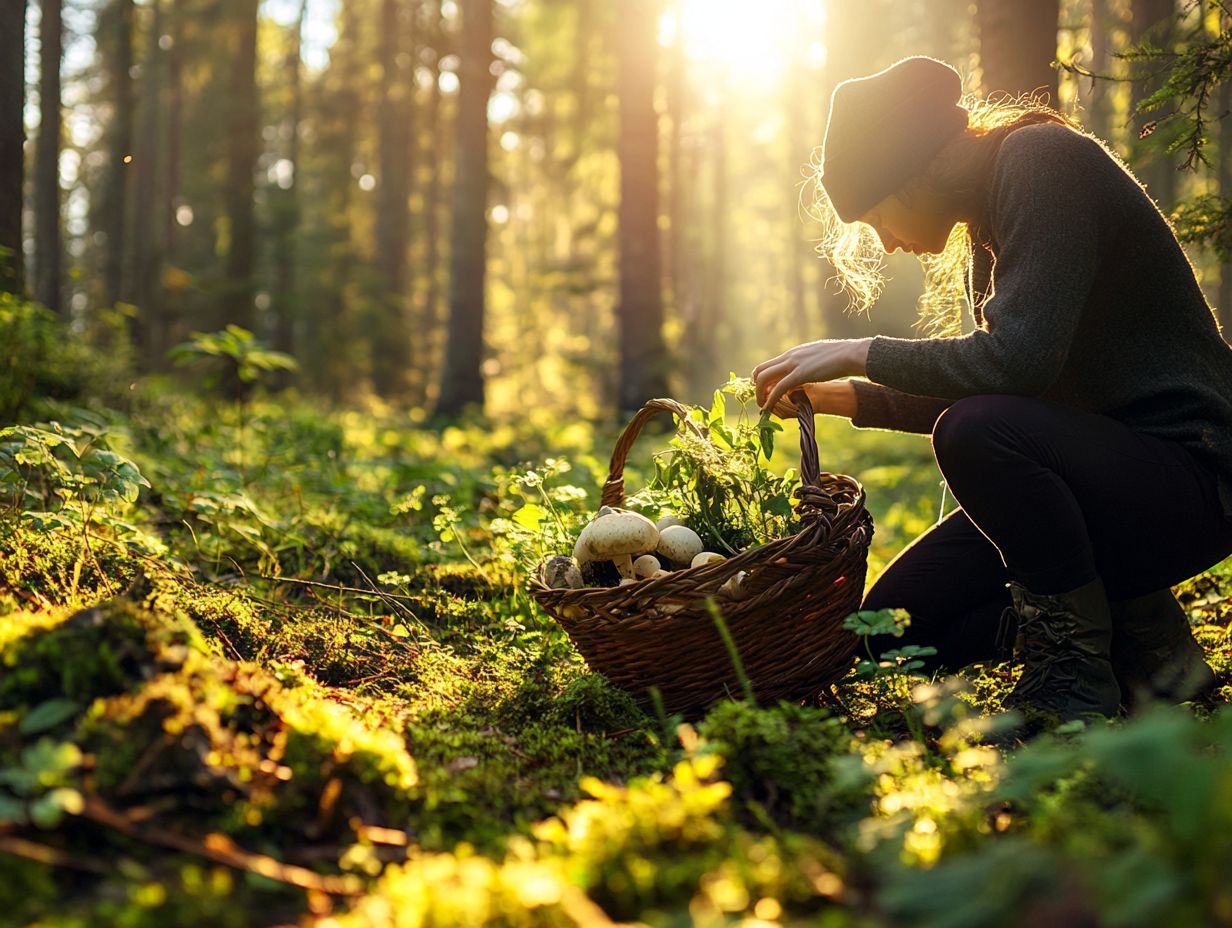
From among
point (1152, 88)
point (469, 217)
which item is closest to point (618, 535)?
point (1152, 88)

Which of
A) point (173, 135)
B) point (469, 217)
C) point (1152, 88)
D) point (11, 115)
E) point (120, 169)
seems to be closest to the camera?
point (11, 115)

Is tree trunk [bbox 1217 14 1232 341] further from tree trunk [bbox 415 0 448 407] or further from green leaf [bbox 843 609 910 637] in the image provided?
tree trunk [bbox 415 0 448 407]

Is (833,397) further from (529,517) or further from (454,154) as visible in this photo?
(454,154)

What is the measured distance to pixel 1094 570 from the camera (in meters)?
2.60

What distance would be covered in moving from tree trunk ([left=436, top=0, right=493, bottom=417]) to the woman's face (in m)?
9.62

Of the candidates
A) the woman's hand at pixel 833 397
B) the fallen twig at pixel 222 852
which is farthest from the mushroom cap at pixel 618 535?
the fallen twig at pixel 222 852

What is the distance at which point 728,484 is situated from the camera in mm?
2965

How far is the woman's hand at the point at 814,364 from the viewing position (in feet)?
8.73

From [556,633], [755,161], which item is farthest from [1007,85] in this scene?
[755,161]

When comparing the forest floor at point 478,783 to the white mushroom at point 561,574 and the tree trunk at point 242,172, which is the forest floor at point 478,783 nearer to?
the white mushroom at point 561,574

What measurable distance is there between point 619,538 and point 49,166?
11456 millimetres

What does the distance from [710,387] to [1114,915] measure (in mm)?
21408

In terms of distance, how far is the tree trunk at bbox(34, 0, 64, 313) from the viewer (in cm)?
996

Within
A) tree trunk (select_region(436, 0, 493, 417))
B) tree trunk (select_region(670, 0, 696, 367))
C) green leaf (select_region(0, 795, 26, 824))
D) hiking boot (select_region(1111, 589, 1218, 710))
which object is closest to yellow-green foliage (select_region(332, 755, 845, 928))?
green leaf (select_region(0, 795, 26, 824))
